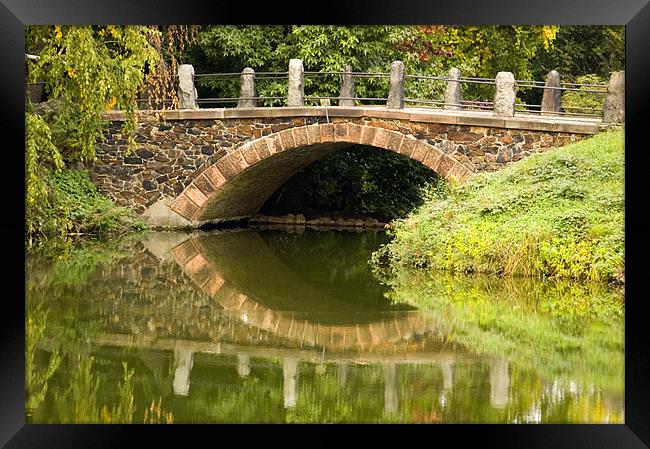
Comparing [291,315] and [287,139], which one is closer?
[291,315]

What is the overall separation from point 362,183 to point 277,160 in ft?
11.6

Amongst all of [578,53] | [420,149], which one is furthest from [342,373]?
[578,53]

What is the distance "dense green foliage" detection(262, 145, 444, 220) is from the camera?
24.4 metres

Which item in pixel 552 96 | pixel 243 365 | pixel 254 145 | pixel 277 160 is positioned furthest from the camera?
pixel 277 160

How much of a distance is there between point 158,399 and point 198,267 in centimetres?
829

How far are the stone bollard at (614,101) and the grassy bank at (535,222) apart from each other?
0.65 metres

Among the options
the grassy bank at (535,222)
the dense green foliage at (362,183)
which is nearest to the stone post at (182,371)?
the grassy bank at (535,222)

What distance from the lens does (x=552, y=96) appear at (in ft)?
62.9

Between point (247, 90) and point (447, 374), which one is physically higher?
point (247, 90)

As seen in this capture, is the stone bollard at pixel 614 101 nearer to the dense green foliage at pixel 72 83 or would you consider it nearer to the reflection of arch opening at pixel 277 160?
the reflection of arch opening at pixel 277 160

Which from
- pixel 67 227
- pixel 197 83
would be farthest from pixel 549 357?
pixel 197 83

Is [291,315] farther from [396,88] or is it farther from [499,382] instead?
[396,88]

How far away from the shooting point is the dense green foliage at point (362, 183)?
24.4 metres

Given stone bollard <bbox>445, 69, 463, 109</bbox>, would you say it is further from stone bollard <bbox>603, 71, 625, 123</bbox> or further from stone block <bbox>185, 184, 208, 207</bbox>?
stone block <bbox>185, 184, 208, 207</bbox>
